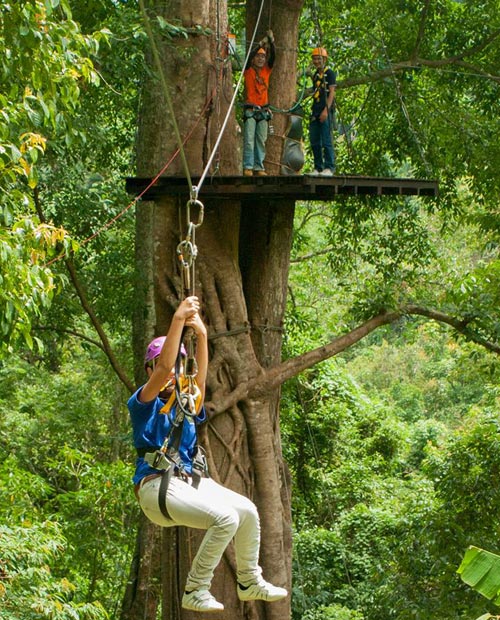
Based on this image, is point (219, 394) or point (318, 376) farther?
point (318, 376)

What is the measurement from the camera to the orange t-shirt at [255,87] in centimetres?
754

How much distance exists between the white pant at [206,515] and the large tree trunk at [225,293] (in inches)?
95.2

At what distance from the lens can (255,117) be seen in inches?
296

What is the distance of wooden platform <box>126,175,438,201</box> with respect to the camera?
265 inches

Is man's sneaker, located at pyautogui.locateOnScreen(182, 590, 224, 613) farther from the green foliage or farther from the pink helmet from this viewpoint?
the green foliage

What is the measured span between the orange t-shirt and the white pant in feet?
11.7

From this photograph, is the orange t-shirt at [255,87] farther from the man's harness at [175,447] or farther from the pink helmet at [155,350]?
the man's harness at [175,447]

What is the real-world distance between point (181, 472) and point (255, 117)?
3.51 meters

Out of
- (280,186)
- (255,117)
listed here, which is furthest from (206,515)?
(255,117)

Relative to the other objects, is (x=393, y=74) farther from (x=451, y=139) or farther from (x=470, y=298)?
(x=470, y=298)

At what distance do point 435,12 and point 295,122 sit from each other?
282 cm

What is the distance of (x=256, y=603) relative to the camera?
7.45m

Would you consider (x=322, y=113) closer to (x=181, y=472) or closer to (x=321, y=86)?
(x=321, y=86)

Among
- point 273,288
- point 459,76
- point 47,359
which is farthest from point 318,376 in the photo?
point 273,288
